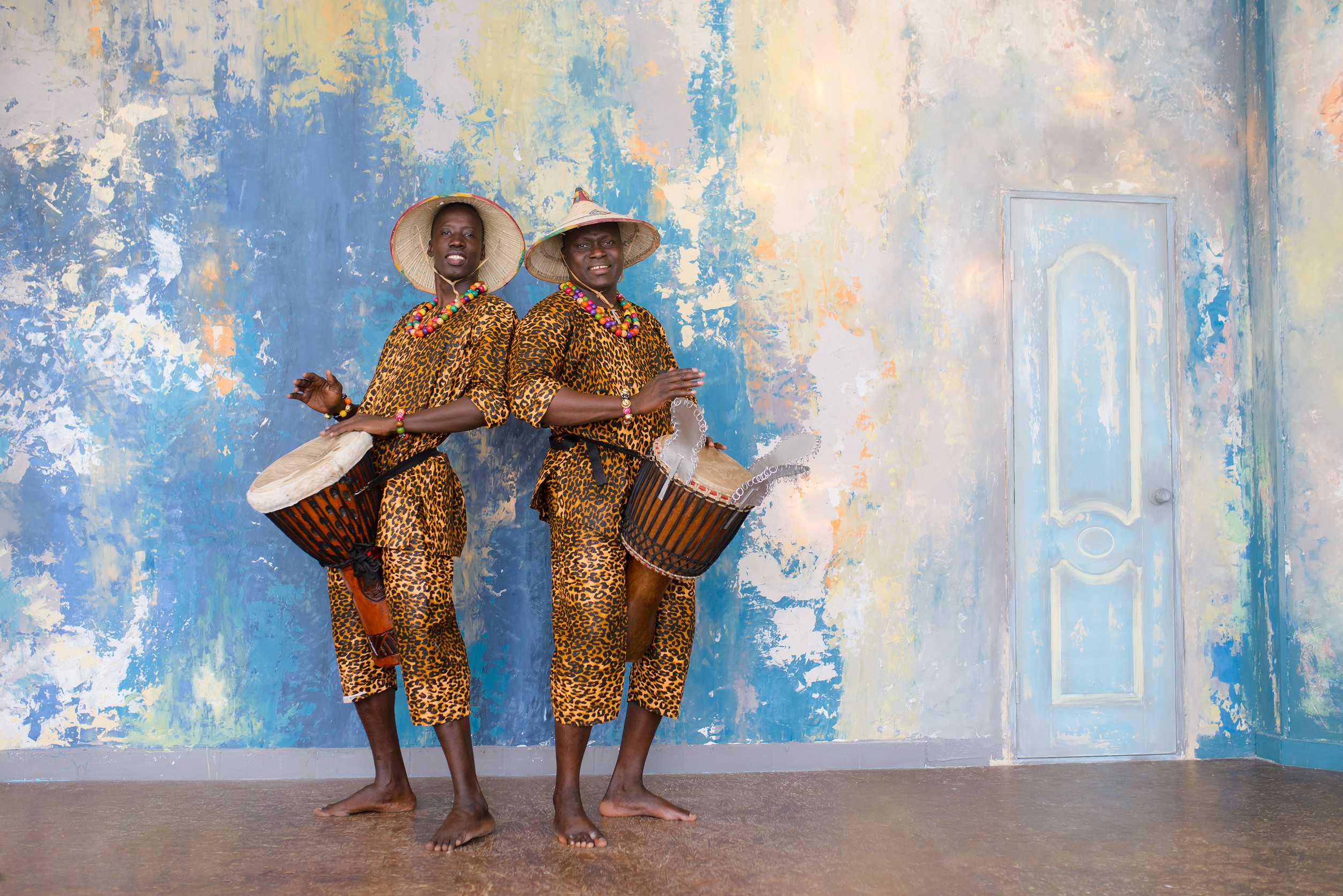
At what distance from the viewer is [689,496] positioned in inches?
101

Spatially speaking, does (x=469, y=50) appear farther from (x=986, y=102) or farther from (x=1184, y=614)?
(x=1184, y=614)

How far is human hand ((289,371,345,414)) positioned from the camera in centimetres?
278

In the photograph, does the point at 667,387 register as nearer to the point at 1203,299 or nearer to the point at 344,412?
the point at 344,412

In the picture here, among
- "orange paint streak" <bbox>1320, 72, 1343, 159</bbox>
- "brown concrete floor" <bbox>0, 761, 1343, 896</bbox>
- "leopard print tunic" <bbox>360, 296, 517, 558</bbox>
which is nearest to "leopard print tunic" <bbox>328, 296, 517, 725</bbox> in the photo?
"leopard print tunic" <bbox>360, 296, 517, 558</bbox>

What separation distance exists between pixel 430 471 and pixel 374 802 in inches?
48.9

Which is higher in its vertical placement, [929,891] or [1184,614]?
[1184,614]

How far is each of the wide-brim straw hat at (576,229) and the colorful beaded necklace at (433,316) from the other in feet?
0.94

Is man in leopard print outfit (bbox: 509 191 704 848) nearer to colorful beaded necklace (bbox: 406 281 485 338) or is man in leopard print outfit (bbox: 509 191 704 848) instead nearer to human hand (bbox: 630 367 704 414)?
human hand (bbox: 630 367 704 414)

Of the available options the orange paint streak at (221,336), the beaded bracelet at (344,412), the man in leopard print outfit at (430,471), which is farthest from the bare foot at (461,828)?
the orange paint streak at (221,336)

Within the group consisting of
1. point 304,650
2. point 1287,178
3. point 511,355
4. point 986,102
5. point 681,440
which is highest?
point 986,102

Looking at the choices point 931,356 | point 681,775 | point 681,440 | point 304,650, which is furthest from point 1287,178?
point 304,650

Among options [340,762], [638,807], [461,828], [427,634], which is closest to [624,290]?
[427,634]

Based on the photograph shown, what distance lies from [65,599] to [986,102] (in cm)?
450

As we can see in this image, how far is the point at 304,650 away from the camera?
A: 3477 millimetres
